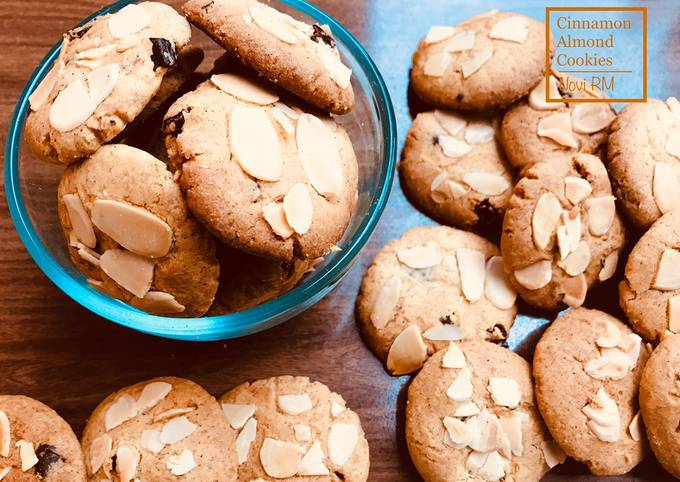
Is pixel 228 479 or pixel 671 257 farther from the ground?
pixel 671 257

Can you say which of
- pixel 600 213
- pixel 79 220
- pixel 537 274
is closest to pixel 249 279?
pixel 79 220

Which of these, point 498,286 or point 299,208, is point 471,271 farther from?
point 299,208

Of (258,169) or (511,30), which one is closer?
(258,169)

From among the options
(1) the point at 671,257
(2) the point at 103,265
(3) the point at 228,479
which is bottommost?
(3) the point at 228,479

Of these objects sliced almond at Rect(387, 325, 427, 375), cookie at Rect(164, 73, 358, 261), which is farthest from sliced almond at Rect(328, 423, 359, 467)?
cookie at Rect(164, 73, 358, 261)

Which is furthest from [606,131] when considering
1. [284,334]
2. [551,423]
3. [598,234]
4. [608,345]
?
[284,334]

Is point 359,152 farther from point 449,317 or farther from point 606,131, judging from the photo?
point 606,131

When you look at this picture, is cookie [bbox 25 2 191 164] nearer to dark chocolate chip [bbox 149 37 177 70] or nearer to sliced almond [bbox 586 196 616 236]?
dark chocolate chip [bbox 149 37 177 70]
